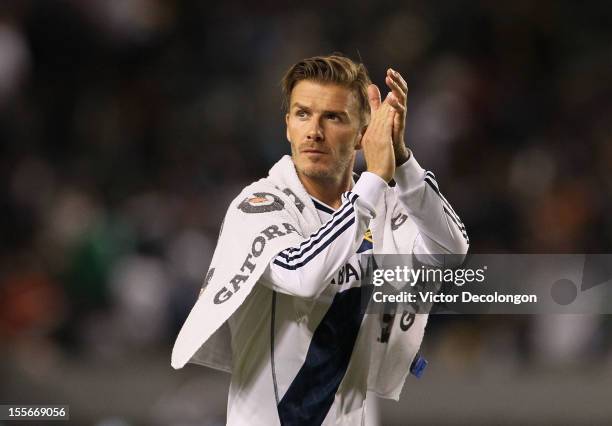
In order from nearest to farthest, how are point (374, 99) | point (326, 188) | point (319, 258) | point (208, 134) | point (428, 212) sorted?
point (319, 258) → point (374, 99) → point (428, 212) → point (326, 188) → point (208, 134)

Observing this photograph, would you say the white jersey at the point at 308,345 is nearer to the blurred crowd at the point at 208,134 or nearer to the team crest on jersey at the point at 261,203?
the team crest on jersey at the point at 261,203

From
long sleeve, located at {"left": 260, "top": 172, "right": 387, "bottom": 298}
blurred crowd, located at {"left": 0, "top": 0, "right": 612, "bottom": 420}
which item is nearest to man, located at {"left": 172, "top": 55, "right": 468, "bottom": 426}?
long sleeve, located at {"left": 260, "top": 172, "right": 387, "bottom": 298}

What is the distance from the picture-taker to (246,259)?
2932 mm

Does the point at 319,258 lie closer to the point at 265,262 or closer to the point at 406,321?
the point at 265,262

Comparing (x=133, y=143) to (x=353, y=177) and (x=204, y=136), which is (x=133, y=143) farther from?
(x=353, y=177)

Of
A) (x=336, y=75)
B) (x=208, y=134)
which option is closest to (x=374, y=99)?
(x=336, y=75)

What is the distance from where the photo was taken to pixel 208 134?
270 inches

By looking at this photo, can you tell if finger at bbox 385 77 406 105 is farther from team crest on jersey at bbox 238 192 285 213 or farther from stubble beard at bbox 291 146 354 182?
team crest on jersey at bbox 238 192 285 213

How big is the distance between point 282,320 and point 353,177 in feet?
1.94

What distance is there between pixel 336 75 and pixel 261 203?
1.54 ft

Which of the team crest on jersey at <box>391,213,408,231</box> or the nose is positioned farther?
the team crest on jersey at <box>391,213,408,231</box>

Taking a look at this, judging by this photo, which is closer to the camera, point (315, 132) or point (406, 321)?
point (315, 132)

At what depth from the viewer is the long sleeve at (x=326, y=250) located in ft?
9.22

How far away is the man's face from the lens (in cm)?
316
